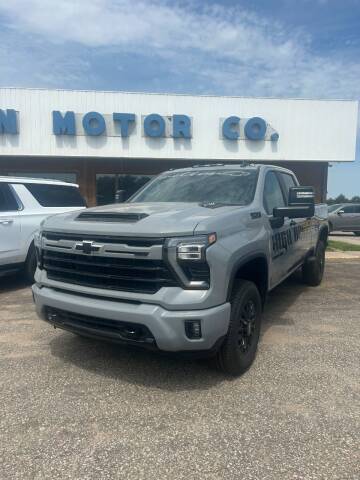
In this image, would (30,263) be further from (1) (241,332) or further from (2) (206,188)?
(1) (241,332)

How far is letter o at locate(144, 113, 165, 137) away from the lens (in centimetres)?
1447

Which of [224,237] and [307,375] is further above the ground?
[224,237]

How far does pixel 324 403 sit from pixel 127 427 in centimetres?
149

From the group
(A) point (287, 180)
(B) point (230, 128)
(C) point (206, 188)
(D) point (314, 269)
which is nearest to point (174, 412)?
(C) point (206, 188)

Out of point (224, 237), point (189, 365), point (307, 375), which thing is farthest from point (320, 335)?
point (224, 237)

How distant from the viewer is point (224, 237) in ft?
9.80

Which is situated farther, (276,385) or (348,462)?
(276,385)

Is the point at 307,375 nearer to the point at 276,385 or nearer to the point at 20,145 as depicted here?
the point at 276,385

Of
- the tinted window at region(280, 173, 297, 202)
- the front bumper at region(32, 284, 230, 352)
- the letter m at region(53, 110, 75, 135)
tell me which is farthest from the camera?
the letter m at region(53, 110, 75, 135)

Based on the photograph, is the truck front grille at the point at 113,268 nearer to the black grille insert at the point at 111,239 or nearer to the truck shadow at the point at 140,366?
the black grille insert at the point at 111,239

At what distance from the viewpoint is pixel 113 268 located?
294 cm

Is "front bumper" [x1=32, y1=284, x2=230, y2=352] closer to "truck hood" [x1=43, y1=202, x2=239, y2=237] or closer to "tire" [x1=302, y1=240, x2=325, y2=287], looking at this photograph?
"truck hood" [x1=43, y1=202, x2=239, y2=237]

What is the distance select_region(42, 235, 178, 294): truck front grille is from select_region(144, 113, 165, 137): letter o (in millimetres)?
11904

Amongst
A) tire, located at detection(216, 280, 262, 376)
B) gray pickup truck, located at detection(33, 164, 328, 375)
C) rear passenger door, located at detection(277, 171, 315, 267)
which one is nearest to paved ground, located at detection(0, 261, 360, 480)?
tire, located at detection(216, 280, 262, 376)
